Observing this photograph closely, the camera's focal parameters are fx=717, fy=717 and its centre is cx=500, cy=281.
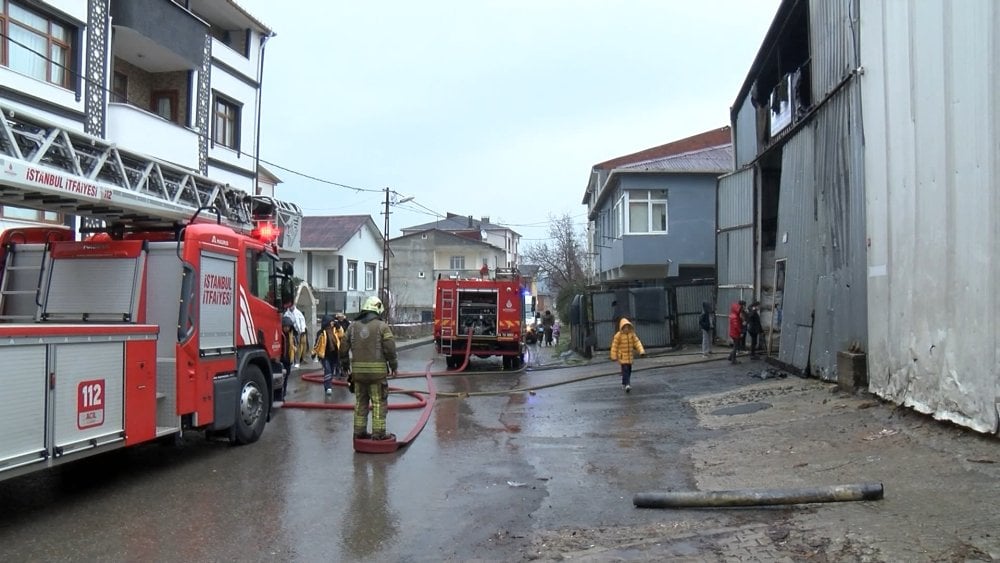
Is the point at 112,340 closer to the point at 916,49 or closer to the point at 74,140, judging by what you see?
the point at 74,140

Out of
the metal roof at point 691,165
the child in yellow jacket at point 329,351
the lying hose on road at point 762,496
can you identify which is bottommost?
the lying hose on road at point 762,496

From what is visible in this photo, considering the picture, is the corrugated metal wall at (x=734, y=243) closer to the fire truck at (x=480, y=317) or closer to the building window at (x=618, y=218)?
the fire truck at (x=480, y=317)

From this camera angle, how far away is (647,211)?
27797 mm

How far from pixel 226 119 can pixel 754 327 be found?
16.2 m

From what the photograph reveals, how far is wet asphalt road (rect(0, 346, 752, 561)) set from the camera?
5262 millimetres

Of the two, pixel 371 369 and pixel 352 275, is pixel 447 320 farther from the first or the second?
pixel 352 275

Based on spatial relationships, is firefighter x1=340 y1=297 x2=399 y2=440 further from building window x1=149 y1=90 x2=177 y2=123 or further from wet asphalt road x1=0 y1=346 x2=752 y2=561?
building window x1=149 y1=90 x2=177 y2=123

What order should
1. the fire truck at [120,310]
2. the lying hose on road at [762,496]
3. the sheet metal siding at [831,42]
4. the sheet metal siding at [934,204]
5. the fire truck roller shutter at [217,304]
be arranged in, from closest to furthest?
the lying hose on road at [762,496] → the fire truck at [120,310] → the sheet metal siding at [934,204] → the fire truck roller shutter at [217,304] → the sheet metal siding at [831,42]

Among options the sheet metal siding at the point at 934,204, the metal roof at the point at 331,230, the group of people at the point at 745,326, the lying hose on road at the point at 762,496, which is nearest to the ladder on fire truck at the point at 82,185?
the lying hose on road at the point at 762,496

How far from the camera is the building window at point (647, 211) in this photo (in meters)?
27.6

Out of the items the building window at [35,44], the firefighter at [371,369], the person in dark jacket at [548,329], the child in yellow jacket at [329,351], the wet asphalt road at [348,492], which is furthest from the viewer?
the person in dark jacket at [548,329]

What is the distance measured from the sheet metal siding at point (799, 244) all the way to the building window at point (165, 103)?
15573 mm

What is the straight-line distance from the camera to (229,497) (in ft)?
21.6

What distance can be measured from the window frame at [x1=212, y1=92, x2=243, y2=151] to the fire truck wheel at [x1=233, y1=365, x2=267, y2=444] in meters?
13.3
